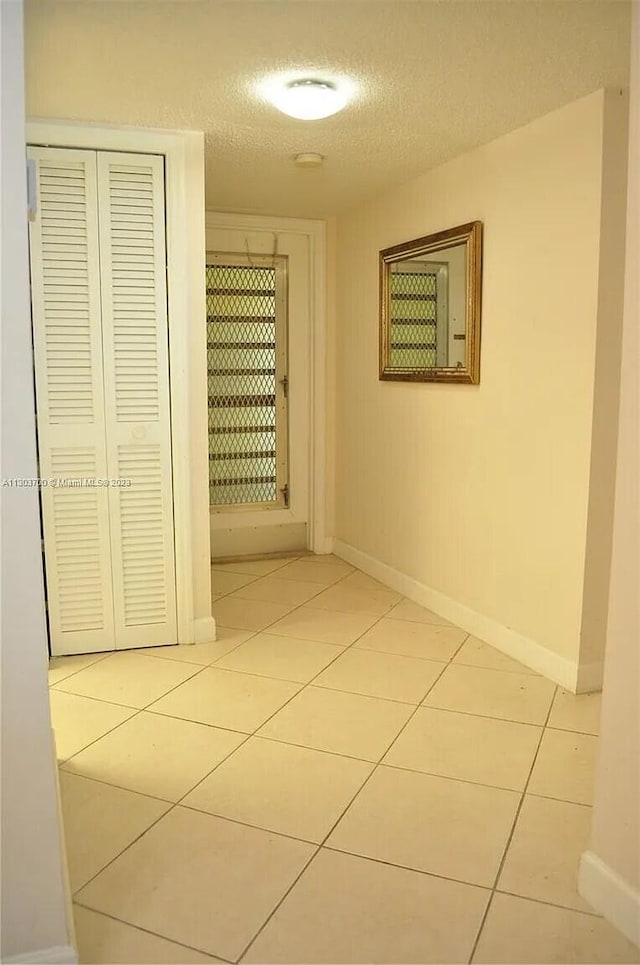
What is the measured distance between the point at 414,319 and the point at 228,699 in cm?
204

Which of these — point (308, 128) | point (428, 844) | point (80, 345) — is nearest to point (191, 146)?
point (308, 128)

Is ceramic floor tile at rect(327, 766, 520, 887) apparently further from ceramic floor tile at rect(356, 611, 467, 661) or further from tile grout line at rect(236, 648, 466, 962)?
ceramic floor tile at rect(356, 611, 467, 661)

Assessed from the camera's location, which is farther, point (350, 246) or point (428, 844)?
point (350, 246)

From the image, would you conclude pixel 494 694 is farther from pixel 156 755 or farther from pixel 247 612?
pixel 247 612

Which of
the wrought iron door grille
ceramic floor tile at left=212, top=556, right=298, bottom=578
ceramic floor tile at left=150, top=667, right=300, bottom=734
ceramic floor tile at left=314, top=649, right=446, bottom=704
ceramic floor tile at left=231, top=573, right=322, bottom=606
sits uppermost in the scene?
the wrought iron door grille

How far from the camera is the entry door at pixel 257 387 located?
177 inches

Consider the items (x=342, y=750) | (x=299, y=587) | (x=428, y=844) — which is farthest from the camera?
(x=299, y=587)

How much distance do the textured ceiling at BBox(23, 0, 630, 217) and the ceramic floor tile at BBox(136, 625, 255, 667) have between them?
2.08m

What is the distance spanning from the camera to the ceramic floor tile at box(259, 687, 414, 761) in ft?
7.78

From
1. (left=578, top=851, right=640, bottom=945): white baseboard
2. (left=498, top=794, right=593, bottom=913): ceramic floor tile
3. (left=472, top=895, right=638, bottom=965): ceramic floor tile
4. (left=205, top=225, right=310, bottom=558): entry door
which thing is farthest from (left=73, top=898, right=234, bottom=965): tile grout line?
(left=205, top=225, right=310, bottom=558): entry door

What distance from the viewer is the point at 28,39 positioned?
205 cm

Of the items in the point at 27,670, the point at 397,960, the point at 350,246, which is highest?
the point at 350,246

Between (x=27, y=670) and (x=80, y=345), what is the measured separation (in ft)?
6.15

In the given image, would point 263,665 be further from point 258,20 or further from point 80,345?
point 258,20
